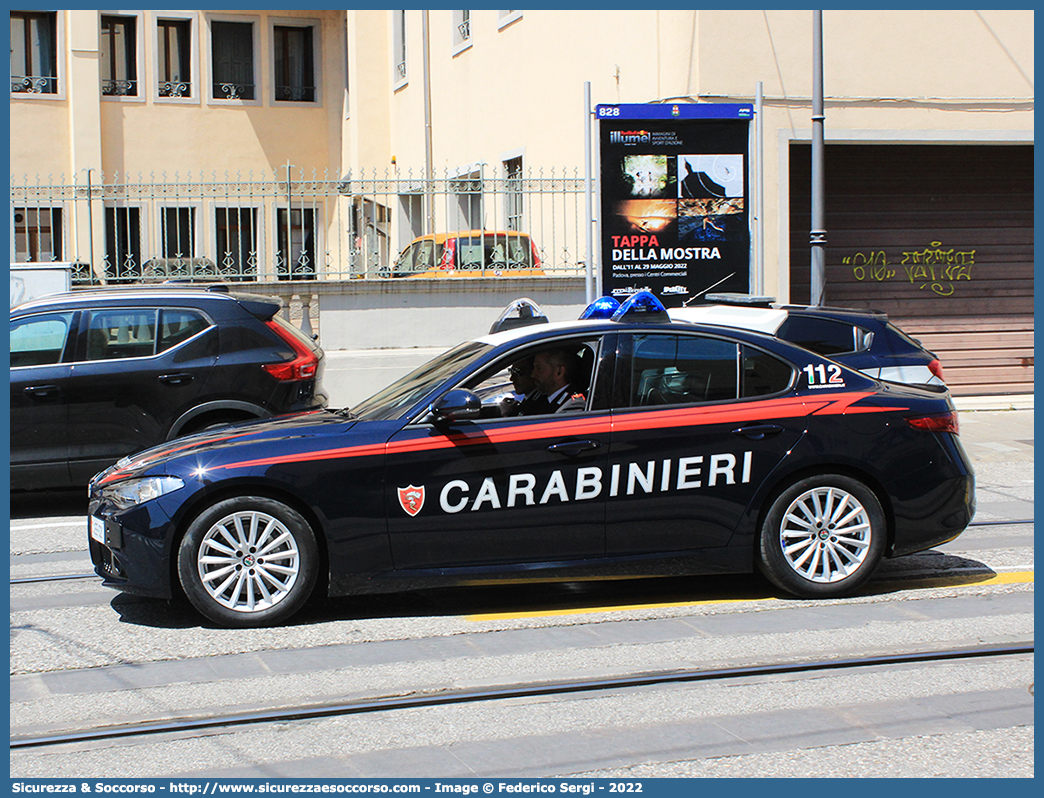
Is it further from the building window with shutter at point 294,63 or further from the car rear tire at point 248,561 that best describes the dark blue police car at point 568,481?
the building window with shutter at point 294,63

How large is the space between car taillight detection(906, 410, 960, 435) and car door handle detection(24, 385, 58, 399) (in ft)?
20.2

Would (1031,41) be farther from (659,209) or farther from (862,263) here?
(659,209)

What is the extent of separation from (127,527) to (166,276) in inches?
323

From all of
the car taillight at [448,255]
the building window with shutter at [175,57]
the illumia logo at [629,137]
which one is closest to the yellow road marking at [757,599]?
the illumia logo at [629,137]

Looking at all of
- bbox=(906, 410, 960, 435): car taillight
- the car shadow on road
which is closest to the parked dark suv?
the car shadow on road

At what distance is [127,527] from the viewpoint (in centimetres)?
575

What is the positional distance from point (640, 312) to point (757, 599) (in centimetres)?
171

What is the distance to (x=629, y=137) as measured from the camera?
13594 mm

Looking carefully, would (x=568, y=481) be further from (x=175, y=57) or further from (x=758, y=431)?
(x=175, y=57)

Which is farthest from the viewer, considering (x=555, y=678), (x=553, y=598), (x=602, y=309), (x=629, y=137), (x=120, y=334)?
(x=629, y=137)

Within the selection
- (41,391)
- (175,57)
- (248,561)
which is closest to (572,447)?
(248,561)

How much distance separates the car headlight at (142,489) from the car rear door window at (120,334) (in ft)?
10.9

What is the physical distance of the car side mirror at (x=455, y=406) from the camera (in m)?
5.81

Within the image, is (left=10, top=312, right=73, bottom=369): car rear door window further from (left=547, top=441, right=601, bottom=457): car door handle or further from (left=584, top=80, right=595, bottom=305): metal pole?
(left=584, top=80, right=595, bottom=305): metal pole
